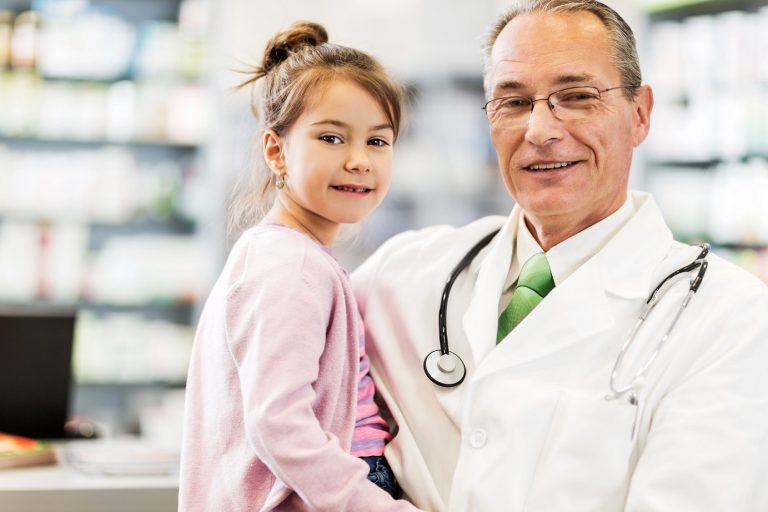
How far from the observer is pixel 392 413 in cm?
188

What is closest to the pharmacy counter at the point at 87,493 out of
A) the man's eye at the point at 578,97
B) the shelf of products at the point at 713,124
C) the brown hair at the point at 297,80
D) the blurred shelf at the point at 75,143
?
the brown hair at the point at 297,80

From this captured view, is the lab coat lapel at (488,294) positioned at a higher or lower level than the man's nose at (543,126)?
lower

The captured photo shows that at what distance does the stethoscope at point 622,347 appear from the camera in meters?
1.64

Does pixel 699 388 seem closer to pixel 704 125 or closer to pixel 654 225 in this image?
pixel 654 225

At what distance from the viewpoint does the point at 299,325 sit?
5.09ft

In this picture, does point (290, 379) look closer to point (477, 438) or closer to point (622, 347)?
point (477, 438)

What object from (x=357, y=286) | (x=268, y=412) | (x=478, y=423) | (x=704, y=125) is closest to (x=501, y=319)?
(x=478, y=423)

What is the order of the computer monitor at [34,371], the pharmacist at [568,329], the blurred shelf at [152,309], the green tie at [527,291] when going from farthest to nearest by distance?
the blurred shelf at [152,309] < the computer monitor at [34,371] < the green tie at [527,291] < the pharmacist at [568,329]

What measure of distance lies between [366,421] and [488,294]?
34 centimetres

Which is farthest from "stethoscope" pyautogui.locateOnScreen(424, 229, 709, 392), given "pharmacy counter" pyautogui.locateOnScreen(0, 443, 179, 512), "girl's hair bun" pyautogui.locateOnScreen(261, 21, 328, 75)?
"pharmacy counter" pyautogui.locateOnScreen(0, 443, 179, 512)

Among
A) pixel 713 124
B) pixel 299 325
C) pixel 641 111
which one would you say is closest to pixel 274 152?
pixel 299 325

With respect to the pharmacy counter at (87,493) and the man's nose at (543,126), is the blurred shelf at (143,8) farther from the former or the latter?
the man's nose at (543,126)

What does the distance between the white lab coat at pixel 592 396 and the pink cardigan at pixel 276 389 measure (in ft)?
0.70

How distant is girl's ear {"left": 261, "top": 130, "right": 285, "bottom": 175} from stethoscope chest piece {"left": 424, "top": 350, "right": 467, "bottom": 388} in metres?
0.46
